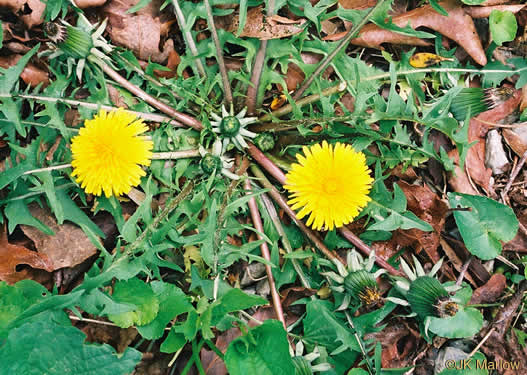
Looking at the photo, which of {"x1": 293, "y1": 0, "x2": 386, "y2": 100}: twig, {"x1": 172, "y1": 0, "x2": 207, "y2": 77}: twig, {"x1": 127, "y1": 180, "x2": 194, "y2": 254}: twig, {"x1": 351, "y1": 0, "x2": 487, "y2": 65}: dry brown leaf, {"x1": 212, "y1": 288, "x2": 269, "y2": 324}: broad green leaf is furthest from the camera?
{"x1": 351, "y1": 0, "x2": 487, "y2": 65}: dry brown leaf

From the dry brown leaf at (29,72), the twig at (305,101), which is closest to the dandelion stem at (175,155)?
the twig at (305,101)

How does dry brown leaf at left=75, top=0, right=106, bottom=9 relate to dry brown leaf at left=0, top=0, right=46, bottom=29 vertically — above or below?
A: above

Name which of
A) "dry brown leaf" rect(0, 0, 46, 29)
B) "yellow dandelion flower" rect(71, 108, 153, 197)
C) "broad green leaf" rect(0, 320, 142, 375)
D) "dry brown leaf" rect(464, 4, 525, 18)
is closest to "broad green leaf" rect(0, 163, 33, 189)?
"yellow dandelion flower" rect(71, 108, 153, 197)

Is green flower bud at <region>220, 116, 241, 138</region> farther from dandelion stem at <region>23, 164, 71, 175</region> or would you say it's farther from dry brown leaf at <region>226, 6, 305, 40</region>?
dandelion stem at <region>23, 164, 71, 175</region>

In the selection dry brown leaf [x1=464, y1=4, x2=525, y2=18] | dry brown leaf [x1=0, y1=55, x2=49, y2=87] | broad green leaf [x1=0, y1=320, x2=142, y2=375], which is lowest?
broad green leaf [x1=0, y1=320, x2=142, y2=375]

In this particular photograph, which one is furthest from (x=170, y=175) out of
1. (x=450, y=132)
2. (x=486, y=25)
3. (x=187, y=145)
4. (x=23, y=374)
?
(x=486, y=25)

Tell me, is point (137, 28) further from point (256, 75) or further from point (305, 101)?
point (305, 101)

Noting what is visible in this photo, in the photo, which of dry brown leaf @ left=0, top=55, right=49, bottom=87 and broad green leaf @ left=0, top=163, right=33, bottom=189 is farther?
dry brown leaf @ left=0, top=55, right=49, bottom=87

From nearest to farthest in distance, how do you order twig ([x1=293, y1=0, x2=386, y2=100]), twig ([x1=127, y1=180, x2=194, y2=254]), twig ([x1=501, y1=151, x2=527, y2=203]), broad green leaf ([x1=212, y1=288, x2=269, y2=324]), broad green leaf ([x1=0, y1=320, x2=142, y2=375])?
broad green leaf ([x1=0, y1=320, x2=142, y2=375]), broad green leaf ([x1=212, y1=288, x2=269, y2=324]), twig ([x1=127, y1=180, x2=194, y2=254]), twig ([x1=293, y1=0, x2=386, y2=100]), twig ([x1=501, y1=151, x2=527, y2=203])
